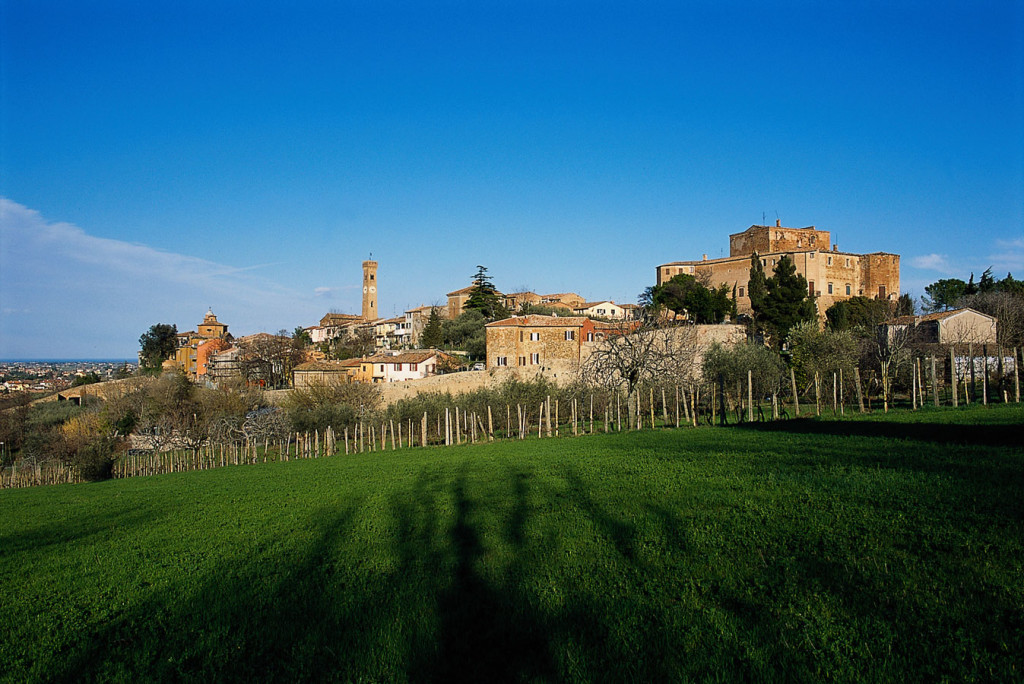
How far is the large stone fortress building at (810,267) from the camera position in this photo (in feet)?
211

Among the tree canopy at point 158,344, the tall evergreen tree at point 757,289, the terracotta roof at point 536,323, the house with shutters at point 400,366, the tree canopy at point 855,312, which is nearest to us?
the terracotta roof at point 536,323

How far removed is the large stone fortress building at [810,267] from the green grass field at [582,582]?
58.8 metres

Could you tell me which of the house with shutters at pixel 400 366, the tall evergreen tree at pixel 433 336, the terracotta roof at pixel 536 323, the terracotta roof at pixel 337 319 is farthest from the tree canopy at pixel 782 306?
the terracotta roof at pixel 337 319

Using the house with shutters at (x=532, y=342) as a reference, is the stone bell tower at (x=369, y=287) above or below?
above

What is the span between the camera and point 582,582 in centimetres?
575

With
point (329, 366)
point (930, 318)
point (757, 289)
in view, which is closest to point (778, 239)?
point (757, 289)

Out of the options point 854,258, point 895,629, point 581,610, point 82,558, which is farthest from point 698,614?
point 854,258

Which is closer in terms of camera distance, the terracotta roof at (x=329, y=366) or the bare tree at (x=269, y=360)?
the terracotta roof at (x=329, y=366)

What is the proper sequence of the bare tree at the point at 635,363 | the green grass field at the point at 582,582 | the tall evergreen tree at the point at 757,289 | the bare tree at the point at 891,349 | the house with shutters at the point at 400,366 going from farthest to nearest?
the house with shutters at the point at 400,366 < the tall evergreen tree at the point at 757,289 < the bare tree at the point at 891,349 < the bare tree at the point at 635,363 < the green grass field at the point at 582,582

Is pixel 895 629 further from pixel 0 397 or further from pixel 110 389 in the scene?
pixel 0 397

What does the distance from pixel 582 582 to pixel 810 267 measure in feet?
217

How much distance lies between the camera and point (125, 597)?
21.7 feet

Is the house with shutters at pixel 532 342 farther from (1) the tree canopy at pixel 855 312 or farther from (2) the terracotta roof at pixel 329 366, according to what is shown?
(1) the tree canopy at pixel 855 312

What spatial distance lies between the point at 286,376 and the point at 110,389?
14.6 meters
